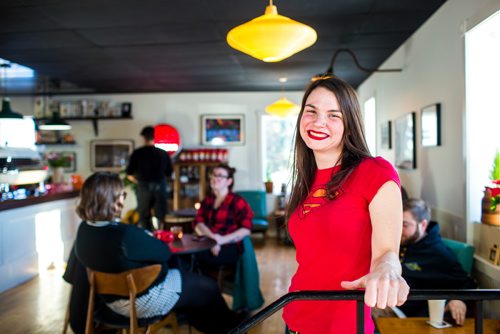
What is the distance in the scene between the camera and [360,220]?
113 cm

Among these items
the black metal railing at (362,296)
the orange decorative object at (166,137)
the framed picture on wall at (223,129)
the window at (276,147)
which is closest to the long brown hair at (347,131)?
the black metal railing at (362,296)

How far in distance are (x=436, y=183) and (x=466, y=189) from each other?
2.45 ft

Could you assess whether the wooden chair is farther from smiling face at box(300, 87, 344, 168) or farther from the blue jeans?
the blue jeans

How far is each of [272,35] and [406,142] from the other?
2.63 m

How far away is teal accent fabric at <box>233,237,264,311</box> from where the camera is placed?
350 cm

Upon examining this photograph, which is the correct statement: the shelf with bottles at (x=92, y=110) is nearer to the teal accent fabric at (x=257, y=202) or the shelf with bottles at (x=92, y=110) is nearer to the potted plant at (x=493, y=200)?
the teal accent fabric at (x=257, y=202)

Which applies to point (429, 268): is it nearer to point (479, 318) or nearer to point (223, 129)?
point (479, 318)

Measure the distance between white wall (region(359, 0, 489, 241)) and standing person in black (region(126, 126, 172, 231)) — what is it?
10.0ft

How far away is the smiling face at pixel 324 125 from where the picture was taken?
4.02 ft

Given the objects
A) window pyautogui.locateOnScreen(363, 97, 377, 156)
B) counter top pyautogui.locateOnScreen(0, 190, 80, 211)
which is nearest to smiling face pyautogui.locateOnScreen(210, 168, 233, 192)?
counter top pyautogui.locateOnScreen(0, 190, 80, 211)

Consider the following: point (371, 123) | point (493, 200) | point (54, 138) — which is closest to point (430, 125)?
point (493, 200)

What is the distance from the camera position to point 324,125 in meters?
1.23

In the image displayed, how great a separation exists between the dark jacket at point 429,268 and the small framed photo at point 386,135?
8.83 ft

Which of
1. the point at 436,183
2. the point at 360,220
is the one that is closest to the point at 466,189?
the point at 436,183
